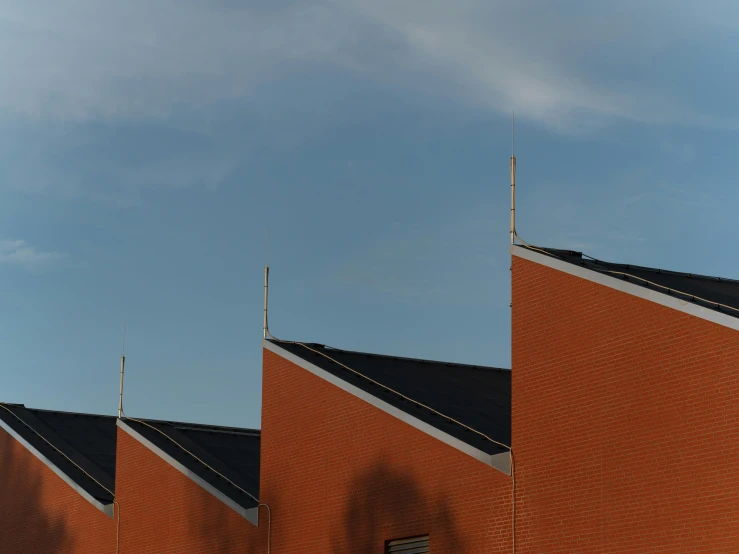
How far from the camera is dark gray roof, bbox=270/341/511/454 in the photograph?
87.8 feet

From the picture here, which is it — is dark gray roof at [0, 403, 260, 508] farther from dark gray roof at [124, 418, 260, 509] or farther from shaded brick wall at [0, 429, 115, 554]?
shaded brick wall at [0, 429, 115, 554]

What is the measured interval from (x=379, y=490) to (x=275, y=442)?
474 cm

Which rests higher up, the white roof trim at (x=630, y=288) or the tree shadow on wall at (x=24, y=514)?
the white roof trim at (x=630, y=288)

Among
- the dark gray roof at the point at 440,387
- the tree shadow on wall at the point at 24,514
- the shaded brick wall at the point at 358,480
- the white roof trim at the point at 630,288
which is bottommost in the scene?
the tree shadow on wall at the point at 24,514

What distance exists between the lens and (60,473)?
38.2 m

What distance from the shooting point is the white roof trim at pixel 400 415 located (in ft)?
79.6

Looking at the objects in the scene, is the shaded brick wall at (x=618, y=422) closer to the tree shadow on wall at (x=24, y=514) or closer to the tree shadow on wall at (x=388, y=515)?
the tree shadow on wall at (x=388, y=515)

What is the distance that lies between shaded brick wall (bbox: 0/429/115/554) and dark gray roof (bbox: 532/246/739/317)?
18198mm

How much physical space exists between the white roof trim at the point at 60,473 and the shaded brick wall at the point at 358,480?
7.92 m

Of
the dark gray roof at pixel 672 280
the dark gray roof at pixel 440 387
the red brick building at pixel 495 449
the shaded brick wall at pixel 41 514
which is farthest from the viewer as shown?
the shaded brick wall at pixel 41 514

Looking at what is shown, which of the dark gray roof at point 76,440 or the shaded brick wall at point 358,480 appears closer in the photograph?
the shaded brick wall at point 358,480

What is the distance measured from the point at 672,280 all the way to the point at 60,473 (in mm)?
21129

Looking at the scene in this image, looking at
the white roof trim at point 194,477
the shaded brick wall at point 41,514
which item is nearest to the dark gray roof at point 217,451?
the white roof trim at point 194,477

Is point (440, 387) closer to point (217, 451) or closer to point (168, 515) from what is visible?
point (217, 451)
